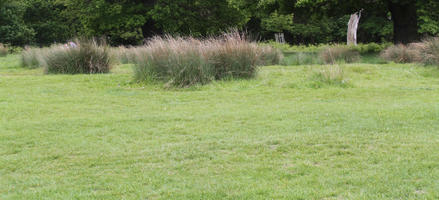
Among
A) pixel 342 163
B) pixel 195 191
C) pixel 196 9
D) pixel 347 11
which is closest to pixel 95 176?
pixel 195 191

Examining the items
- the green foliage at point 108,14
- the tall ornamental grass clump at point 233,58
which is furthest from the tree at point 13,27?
the tall ornamental grass clump at point 233,58

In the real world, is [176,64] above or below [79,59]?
below

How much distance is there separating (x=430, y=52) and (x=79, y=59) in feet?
29.6

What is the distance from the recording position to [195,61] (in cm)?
1107

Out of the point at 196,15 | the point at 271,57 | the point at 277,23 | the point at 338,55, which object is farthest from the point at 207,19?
the point at 277,23

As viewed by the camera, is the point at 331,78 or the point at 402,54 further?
the point at 402,54

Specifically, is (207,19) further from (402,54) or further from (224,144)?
(224,144)

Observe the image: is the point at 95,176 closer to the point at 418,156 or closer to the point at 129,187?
the point at 129,187

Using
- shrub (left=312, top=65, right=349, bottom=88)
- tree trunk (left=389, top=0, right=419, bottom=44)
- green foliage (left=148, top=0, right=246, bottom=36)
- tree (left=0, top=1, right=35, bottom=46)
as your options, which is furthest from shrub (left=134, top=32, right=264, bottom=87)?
tree (left=0, top=1, right=35, bottom=46)

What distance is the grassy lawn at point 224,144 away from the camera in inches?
178

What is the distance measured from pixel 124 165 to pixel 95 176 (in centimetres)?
37

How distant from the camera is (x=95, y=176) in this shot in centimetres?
502

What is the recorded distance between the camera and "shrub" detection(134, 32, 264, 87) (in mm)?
11078

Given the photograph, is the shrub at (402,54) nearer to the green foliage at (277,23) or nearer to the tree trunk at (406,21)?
the tree trunk at (406,21)
